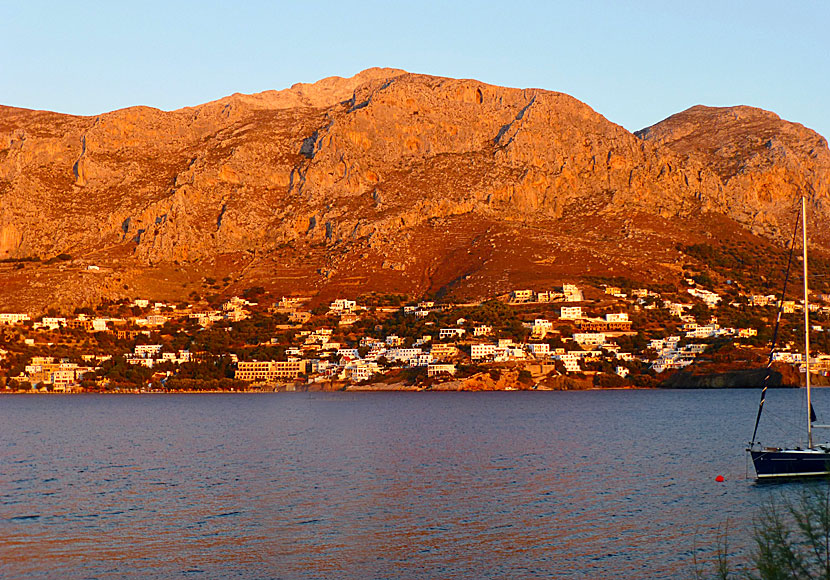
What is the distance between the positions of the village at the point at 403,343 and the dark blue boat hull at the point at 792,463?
222ft

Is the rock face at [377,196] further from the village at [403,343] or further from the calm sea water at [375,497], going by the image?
the calm sea water at [375,497]

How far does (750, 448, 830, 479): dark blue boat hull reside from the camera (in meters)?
34.4

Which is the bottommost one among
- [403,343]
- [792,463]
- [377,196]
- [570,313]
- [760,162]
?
[792,463]

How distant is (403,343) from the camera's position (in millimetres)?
110750

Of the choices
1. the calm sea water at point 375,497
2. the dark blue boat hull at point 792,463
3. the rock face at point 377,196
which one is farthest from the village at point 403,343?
the dark blue boat hull at point 792,463

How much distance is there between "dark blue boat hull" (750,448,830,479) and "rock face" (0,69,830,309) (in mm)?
81805

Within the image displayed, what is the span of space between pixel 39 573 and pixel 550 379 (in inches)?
3322

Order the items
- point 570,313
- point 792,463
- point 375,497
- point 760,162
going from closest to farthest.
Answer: point 375,497 < point 792,463 < point 570,313 < point 760,162

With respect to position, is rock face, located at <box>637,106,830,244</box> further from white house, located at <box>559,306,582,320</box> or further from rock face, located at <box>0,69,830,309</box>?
white house, located at <box>559,306,582,320</box>

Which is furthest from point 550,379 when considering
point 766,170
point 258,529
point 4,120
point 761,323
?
point 4,120

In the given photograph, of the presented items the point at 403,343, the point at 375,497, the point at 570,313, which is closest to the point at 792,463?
the point at 375,497

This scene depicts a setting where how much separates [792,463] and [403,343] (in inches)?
3048

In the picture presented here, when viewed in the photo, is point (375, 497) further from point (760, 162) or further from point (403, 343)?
point (760, 162)

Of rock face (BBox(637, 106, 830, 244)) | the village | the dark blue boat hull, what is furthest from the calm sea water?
rock face (BBox(637, 106, 830, 244))
